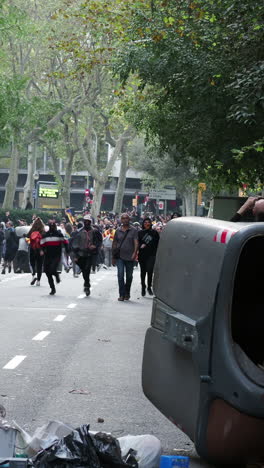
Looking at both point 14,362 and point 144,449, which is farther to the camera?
point 14,362

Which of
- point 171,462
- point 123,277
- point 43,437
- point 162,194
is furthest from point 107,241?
point 171,462

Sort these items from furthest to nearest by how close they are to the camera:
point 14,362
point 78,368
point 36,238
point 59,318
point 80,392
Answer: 1. point 36,238
2. point 59,318
3. point 14,362
4. point 78,368
5. point 80,392

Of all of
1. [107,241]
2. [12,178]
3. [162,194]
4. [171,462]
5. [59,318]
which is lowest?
[107,241]

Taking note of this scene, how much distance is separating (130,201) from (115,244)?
94.3m

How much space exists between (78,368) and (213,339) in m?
5.28

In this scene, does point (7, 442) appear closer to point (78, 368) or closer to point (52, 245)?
point (78, 368)

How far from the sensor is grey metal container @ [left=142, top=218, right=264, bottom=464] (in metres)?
5.44

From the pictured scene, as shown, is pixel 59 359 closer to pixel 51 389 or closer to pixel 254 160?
pixel 51 389

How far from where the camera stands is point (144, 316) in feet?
57.6

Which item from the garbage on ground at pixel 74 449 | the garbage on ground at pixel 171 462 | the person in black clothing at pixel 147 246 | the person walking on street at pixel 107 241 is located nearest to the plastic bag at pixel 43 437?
the garbage on ground at pixel 74 449

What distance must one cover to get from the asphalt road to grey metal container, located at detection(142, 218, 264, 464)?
2.39ft

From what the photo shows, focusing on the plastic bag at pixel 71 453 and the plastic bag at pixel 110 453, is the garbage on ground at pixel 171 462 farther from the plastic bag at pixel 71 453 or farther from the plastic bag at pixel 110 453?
the plastic bag at pixel 71 453

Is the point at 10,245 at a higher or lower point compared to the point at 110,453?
lower

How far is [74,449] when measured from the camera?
215 inches
